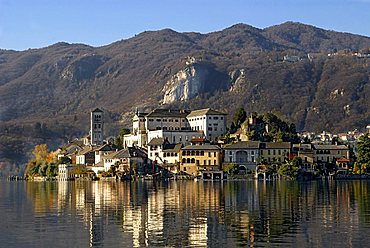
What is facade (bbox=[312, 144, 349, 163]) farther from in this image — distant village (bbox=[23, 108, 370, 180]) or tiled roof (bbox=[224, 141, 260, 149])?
tiled roof (bbox=[224, 141, 260, 149])

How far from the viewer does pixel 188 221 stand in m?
46.9

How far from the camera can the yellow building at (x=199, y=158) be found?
11844 centimetres

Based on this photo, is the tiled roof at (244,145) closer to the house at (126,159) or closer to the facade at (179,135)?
the facade at (179,135)

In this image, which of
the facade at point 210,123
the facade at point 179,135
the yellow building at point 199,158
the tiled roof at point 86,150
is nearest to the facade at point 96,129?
the tiled roof at point 86,150

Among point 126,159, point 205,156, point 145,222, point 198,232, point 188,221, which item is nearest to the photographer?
point 198,232

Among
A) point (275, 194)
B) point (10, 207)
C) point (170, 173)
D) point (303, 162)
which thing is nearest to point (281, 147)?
point (303, 162)

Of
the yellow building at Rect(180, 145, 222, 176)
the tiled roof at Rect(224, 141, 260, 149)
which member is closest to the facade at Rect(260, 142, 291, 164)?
the tiled roof at Rect(224, 141, 260, 149)

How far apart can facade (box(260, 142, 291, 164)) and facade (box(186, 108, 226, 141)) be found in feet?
46.2

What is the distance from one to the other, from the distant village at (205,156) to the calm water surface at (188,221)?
163ft

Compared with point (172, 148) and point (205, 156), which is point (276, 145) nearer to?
point (205, 156)

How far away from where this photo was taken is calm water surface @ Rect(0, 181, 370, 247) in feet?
128

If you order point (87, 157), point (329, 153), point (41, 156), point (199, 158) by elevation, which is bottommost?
point (199, 158)

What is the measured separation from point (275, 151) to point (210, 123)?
1612 cm

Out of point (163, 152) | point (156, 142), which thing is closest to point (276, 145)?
point (163, 152)
